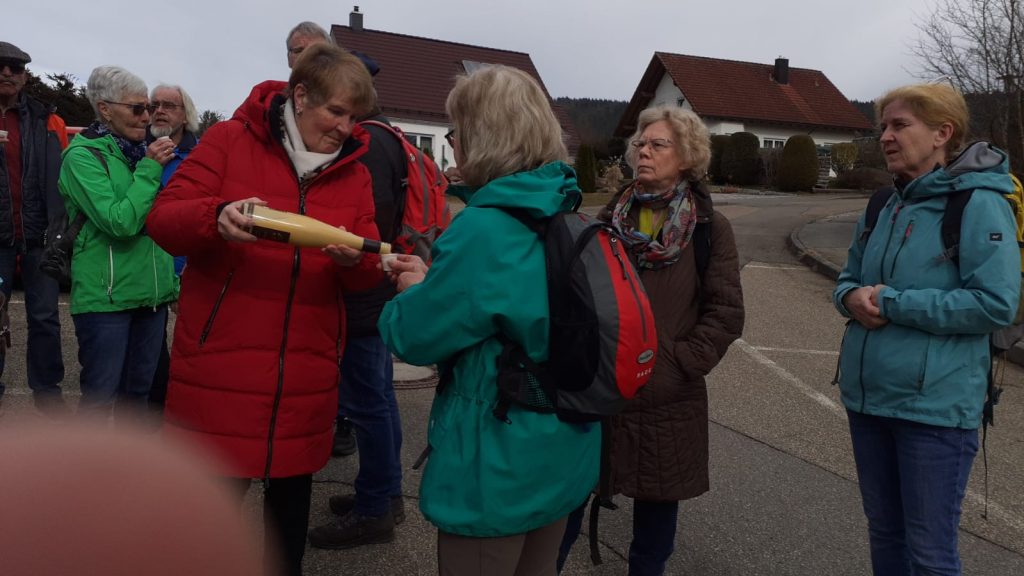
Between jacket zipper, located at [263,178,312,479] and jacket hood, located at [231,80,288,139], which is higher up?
jacket hood, located at [231,80,288,139]

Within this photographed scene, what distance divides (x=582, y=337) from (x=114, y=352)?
8.89 ft

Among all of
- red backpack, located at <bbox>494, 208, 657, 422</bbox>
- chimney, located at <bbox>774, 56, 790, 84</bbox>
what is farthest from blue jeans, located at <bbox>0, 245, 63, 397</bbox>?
chimney, located at <bbox>774, 56, 790, 84</bbox>

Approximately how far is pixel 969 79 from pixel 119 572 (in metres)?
12.7

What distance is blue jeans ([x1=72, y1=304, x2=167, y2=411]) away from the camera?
351cm

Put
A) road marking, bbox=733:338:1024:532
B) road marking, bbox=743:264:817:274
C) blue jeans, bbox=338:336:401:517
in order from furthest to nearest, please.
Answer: road marking, bbox=743:264:817:274 → road marking, bbox=733:338:1024:532 → blue jeans, bbox=338:336:401:517

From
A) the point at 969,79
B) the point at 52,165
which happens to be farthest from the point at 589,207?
the point at 52,165

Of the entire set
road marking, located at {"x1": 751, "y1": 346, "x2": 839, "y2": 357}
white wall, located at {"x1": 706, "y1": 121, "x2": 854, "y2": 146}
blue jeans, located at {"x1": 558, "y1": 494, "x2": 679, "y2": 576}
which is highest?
white wall, located at {"x1": 706, "y1": 121, "x2": 854, "y2": 146}

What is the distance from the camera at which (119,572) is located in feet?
1.93

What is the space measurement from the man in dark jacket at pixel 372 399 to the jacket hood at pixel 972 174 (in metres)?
2.02

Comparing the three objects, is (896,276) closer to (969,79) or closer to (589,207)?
(969,79)

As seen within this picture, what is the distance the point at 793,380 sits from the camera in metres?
6.29

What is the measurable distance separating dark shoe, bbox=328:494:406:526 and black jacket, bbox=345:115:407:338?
0.83 meters

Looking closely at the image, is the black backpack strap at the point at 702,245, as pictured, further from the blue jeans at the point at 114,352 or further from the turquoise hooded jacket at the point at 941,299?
the blue jeans at the point at 114,352

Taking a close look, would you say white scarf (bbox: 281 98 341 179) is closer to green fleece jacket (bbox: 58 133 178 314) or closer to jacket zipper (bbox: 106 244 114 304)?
green fleece jacket (bbox: 58 133 178 314)
